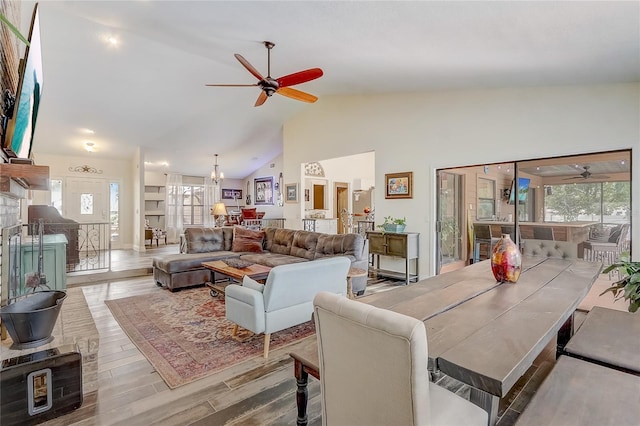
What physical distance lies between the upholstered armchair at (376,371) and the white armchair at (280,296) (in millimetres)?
1331

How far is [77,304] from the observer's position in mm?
3381

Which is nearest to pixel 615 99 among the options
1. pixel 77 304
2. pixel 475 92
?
pixel 475 92

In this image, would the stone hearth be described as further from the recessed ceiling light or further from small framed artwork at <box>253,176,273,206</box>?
small framed artwork at <box>253,176,273,206</box>

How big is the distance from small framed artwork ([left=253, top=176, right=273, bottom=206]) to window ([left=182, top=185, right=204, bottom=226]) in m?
2.04

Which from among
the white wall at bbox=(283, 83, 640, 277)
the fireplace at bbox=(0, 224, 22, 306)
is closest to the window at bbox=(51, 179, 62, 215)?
the fireplace at bbox=(0, 224, 22, 306)

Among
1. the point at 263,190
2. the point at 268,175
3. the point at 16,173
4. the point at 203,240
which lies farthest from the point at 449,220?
the point at 263,190

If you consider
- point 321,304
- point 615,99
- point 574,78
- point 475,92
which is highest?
point 475,92

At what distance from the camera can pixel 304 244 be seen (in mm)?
5320

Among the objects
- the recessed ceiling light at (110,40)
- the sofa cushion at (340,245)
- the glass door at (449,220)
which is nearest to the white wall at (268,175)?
the sofa cushion at (340,245)

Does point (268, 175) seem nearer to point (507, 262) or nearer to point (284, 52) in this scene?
point (284, 52)

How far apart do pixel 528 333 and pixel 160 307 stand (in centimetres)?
408

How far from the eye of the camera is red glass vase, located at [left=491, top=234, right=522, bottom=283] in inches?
83.4

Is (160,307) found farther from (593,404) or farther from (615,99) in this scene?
(615,99)

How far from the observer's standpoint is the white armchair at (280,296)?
2637mm
